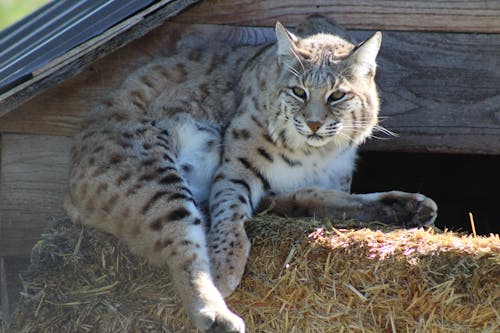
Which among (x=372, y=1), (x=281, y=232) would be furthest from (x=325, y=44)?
(x=281, y=232)

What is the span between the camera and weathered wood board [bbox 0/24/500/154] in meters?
5.34

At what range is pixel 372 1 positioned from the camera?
211 inches

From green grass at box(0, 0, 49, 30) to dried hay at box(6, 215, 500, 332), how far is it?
615 centimetres

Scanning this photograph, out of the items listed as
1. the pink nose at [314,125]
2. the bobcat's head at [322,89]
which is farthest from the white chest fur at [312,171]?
the pink nose at [314,125]

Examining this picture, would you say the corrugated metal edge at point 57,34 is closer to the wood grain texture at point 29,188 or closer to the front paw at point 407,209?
the wood grain texture at point 29,188

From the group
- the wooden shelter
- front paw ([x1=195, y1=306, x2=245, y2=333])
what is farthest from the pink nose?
front paw ([x1=195, y1=306, x2=245, y2=333])

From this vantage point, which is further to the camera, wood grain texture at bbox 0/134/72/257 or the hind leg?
wood grain texture at bbox 0/134/72/257

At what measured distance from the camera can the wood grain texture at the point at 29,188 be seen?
5332 mm

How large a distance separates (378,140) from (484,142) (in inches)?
22.0

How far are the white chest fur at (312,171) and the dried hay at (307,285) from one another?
0.39 m

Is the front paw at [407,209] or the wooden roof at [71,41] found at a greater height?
the wooden roof at [71,41]

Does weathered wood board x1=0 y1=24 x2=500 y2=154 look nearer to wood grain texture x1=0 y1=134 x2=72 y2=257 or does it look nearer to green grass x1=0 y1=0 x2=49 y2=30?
wood grain texture x1=0 y1=134 x2=72 y2=257

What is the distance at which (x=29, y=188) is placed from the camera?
5.37 meters

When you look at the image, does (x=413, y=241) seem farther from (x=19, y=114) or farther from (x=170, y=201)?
(x=19, y=114)
